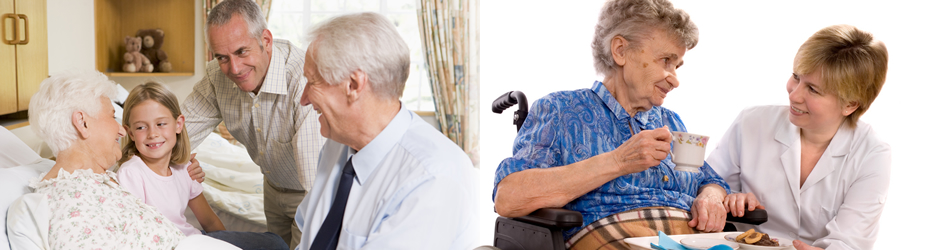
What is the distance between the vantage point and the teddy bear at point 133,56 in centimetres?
438

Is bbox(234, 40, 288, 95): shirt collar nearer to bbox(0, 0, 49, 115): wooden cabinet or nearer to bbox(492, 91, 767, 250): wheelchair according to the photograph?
bbox(492, 91, 767, 250): wheelchair

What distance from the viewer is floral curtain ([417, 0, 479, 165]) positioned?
488 centimetres

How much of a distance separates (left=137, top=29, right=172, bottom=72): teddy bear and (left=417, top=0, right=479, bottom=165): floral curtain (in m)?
2.02

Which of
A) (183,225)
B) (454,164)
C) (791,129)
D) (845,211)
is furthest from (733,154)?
(183,225)

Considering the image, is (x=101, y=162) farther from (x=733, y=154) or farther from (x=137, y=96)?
(x=733, y=154)

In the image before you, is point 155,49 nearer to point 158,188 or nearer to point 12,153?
point 12,153

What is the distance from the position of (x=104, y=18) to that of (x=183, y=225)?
3.33 metres

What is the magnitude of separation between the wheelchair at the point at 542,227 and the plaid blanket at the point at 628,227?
120mm

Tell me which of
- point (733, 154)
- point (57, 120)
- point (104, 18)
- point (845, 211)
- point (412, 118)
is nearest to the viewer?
point (412, 118)

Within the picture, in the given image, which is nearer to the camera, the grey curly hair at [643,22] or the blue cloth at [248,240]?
the grey curly hair at [643,22]

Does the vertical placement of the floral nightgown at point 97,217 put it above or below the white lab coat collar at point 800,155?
below

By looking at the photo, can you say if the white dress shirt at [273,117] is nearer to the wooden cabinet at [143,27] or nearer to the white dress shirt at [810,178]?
the white dress shirt at [810,178]

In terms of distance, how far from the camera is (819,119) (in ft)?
5.22

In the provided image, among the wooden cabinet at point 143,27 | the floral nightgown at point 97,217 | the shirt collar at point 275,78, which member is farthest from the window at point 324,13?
the floral nightgown at point 97,217
